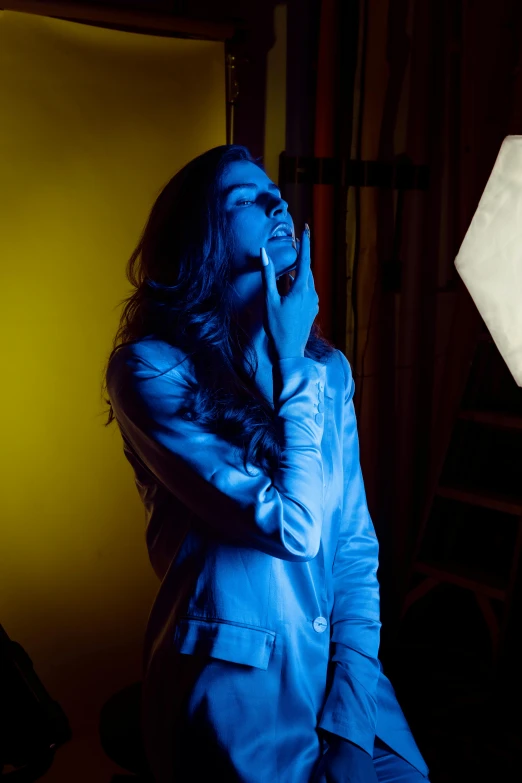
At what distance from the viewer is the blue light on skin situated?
1128mm

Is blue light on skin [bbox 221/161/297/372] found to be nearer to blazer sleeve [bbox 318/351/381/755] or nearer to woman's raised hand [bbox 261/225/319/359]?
woman's raised hand [bbox 261/225/319/359]

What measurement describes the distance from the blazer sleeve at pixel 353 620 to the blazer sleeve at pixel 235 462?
236 mm

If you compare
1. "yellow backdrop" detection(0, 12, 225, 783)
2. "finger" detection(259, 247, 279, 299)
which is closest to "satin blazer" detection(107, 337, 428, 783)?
"finger" detection(259, 247, 279, 299)

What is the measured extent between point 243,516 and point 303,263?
0.42 m

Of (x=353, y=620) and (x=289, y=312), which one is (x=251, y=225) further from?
(x=353, y=620)

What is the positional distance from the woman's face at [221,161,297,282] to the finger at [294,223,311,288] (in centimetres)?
3

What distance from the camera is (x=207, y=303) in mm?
1165

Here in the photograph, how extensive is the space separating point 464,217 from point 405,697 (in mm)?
1575

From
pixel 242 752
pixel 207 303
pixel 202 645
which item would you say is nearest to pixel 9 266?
pixel 207 303

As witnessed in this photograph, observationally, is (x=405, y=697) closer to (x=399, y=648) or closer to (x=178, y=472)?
(x=399, y=648)

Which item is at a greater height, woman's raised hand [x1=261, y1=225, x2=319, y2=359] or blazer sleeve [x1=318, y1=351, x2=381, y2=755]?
woman's raised hand [x1=261, y1=225, x2=319, y2=359]

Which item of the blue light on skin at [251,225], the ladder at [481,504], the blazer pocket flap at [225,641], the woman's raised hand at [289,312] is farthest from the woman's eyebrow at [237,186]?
the ladder at [481,504]

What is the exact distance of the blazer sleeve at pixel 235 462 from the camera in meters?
0.93

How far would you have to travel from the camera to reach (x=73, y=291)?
6.06 feet
